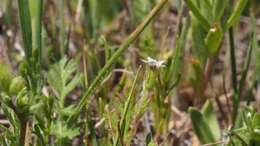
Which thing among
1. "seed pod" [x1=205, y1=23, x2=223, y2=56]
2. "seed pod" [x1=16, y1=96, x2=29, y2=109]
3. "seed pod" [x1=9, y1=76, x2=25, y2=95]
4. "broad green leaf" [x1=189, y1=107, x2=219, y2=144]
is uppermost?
"seed pod" [x1=205, y1=23, x2=223, y2=56]

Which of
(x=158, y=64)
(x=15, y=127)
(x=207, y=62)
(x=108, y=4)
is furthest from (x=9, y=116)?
(x=108, y=4)

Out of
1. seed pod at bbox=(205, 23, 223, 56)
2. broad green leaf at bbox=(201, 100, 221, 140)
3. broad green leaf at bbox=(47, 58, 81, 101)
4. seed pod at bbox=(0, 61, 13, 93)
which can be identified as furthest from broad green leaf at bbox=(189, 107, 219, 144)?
seed pod at bbox=(0, 61, 13, 93)

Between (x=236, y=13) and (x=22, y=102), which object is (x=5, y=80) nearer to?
(x=22, y=102)

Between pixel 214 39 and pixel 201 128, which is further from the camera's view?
pixel 201 128

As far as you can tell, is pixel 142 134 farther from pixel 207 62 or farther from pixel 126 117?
pixel 126 117

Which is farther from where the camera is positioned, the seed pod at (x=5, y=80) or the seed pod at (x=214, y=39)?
the seed pod at (x=214, y=39)

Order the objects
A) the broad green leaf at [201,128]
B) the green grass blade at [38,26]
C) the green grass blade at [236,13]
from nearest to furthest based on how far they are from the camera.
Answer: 1. the green grass blade at [38,26]
2. the green grass blade at [236,13]
3. the broad green leaf at [201,128]

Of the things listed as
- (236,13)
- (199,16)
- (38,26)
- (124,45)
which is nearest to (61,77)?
(38,26)

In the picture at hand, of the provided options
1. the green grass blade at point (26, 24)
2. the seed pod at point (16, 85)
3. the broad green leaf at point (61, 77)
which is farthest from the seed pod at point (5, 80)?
the broad green leaf at point (61, 77)

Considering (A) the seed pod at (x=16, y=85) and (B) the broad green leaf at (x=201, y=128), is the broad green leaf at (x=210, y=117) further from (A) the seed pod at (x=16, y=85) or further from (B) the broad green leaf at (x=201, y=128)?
(A) the seed pod at (x=16, y=85)

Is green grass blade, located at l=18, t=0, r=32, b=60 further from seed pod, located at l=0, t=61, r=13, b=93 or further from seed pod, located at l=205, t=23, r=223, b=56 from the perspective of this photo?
seed pod, located at l=205, t=23, r=223, b=56

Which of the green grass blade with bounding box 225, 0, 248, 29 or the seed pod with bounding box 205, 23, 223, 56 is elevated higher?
the green grass blade with bounding box 225, 0, 248, 29
